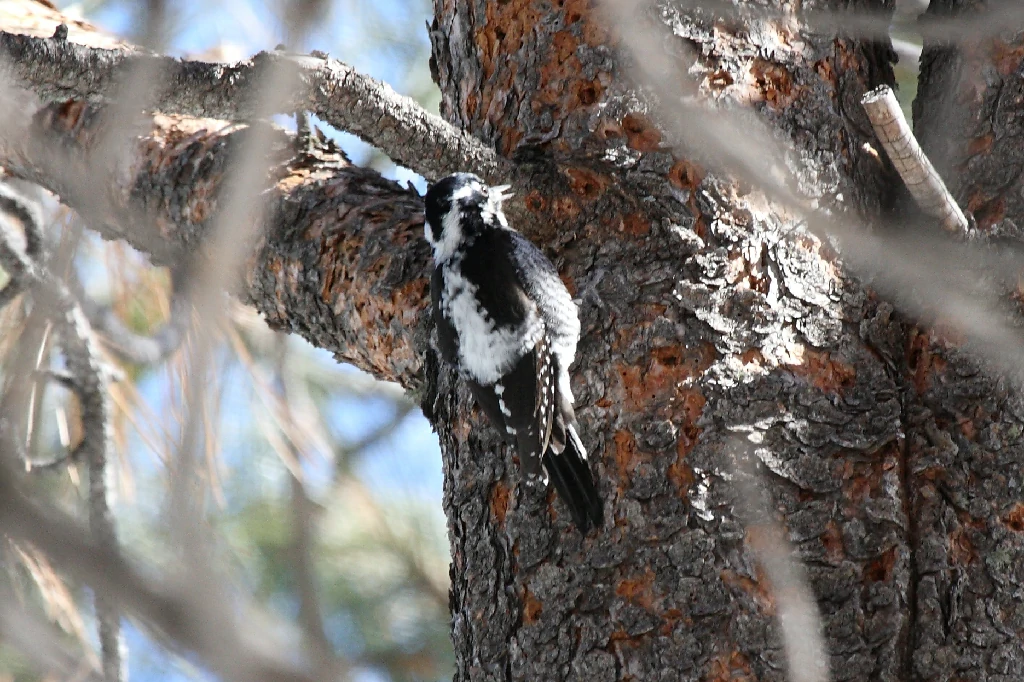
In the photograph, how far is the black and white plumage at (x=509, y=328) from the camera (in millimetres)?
1636

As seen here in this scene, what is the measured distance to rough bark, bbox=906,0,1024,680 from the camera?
1433 millimetres

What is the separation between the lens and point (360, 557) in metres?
2.96

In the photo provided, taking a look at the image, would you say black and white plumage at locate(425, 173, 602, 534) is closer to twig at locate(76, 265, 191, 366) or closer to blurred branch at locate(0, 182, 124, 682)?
twig at locate(76, 265, 191, 366)

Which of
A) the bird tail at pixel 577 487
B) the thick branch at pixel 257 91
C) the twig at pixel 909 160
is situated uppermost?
the thick branch at pixel 257 91

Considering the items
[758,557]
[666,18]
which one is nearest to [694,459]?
[758,557]

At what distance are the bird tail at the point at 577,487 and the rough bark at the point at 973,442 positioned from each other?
473mm

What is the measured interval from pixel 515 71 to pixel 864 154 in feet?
2.11

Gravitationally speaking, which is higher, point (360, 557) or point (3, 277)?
point (3, 277)

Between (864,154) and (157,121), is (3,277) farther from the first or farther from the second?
(864,154)

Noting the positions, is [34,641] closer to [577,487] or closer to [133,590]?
[133,590]

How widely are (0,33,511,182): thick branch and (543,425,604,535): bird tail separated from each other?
0.51 meters

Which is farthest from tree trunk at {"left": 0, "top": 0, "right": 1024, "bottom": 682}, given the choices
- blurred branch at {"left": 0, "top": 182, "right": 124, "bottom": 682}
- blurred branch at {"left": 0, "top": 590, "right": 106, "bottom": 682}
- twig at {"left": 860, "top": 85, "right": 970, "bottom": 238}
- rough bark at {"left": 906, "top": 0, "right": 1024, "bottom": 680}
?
blurred branch at {"left": 0, "top": 590, "right": 106, "bottom": 682}

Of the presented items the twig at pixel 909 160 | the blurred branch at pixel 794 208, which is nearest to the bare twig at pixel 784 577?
the blurred branch at pixel 794 208

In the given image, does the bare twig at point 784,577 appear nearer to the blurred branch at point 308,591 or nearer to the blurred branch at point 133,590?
the blurred branch at point 308,591
